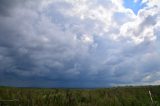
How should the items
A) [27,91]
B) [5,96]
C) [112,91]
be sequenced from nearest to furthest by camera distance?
[5,96] < [27,91] < [112,91]

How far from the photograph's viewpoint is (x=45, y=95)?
51656 millimetres

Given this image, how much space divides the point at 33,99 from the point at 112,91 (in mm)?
19310

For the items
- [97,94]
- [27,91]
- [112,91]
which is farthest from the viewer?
[112,91]

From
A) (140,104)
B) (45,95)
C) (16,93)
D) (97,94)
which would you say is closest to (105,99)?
(97,94)

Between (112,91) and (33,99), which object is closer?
(33,99)

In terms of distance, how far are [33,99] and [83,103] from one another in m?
8.62

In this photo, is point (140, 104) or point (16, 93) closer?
point (16, 93)

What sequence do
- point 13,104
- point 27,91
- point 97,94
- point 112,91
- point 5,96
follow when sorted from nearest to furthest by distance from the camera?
point 13,104 → point 5,96 → point 27,91 → point 97,94 → point 112,91

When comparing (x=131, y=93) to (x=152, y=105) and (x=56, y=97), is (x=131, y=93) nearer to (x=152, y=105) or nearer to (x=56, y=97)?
(x=152, y=105)

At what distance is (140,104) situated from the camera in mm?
56000

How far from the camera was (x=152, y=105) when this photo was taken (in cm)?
5141

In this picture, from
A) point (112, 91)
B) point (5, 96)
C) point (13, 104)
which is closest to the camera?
point (13, 104)

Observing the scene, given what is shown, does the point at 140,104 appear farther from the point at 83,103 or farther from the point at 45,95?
the point at 45,95

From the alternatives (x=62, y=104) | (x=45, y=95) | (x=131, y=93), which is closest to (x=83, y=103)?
(x=62, y=104)
